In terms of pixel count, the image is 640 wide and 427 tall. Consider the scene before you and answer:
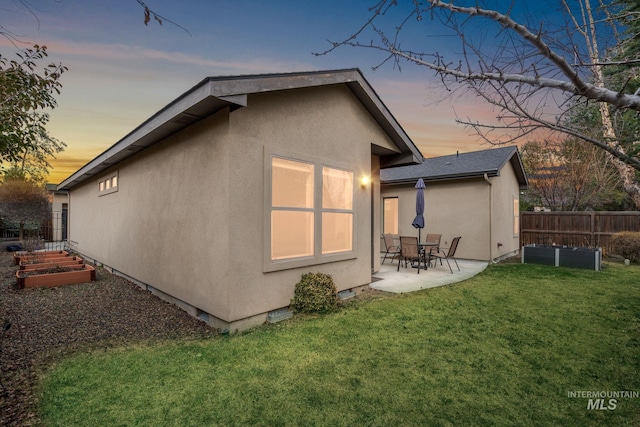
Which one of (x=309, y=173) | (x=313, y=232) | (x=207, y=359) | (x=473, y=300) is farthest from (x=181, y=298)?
(x=473, y=300)

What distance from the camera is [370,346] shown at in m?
3.88

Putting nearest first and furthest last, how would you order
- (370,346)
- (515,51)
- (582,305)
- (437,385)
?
(515,51)
(437,385)
(370,346)
(582,305)

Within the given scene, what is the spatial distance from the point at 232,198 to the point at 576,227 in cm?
1503

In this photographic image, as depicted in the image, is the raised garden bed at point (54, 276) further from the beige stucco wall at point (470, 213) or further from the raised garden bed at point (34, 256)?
the beige stucco wall at point (470, 213)

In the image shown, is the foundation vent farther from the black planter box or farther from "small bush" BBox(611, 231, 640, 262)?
"small bush" BBox(611, 231, 640, 262)

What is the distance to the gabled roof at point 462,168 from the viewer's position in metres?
11.0

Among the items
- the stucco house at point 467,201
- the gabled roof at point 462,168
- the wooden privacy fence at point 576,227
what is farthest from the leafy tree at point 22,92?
the wooden privacy fence at point 576,227

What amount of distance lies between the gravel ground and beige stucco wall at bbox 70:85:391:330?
1.46 ft

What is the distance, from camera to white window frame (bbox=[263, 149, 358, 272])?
4.68 m

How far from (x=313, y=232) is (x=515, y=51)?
3851mm

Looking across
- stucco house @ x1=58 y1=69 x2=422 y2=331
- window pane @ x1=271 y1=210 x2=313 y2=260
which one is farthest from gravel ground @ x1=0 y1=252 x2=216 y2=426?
window pane @ x1=271 y1=210 x2=313 y2=260

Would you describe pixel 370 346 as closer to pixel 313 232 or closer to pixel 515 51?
pixel 313 232

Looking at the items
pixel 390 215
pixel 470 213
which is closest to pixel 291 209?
pixel 470 213

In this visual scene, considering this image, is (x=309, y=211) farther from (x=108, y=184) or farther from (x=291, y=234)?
(x=108, y=184)
